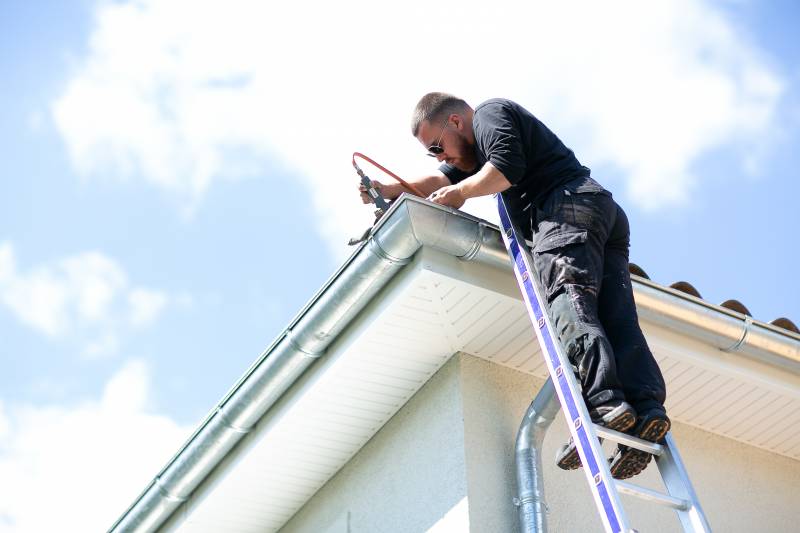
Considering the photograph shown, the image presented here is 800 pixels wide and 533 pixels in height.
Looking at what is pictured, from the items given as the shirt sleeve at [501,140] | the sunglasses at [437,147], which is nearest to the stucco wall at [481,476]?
the sunglasses at [437,147]

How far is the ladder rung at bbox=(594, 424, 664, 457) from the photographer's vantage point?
389 centimetres

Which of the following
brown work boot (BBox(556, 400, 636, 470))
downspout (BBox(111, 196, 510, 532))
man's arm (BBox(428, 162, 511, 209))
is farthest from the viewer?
downspout (BBox(111, 196, 510, 532))

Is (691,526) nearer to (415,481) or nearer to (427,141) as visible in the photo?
(415,481)

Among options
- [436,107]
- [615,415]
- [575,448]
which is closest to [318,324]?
[436,107]

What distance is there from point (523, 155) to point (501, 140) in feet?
0.40

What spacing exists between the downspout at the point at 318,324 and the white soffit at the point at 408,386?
74 millimetres

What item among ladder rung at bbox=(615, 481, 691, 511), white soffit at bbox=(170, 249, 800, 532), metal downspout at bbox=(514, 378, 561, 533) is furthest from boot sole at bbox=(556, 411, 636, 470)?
white soffit at bbox=(170, 249, 800, 532)

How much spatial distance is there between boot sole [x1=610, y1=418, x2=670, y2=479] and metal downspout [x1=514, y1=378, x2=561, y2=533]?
0.79 meters

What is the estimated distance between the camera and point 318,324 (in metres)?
5.09

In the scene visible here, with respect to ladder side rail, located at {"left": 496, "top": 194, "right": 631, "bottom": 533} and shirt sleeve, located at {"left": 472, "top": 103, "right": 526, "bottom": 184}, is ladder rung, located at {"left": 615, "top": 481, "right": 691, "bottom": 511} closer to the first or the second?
ladder side rail, located at {"left": 496, "top": 194, "right": 631, "bottom": 533}

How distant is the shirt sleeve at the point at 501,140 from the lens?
4.60 meters

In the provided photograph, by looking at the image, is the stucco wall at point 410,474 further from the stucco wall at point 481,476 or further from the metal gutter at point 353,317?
the metal gutter at point 353,317

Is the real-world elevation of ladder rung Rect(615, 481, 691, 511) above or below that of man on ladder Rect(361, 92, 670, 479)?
below

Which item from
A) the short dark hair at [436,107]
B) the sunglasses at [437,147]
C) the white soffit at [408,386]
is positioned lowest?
the white soffit at [408,386]
